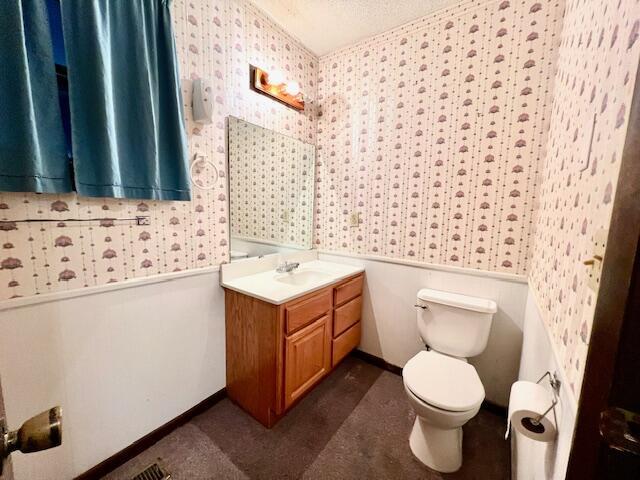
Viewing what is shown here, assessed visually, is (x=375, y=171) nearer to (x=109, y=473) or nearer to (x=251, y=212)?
(x=251, y=212)

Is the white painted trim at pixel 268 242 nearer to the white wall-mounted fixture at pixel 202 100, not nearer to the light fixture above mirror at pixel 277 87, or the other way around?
the white wall-mounted fixture at pixel 202 100

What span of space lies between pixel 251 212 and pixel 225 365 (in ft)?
3.48

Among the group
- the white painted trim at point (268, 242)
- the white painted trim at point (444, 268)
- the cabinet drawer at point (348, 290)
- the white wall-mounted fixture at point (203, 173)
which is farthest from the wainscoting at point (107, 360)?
the white painted trim at point (444, 268)

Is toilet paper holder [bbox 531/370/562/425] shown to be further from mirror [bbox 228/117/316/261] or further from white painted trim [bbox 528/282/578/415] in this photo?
mirror [bbox 228/117/316/261]

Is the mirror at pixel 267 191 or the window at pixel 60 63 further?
the mirror at pixel 267 191

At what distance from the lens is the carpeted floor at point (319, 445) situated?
1.32 meters

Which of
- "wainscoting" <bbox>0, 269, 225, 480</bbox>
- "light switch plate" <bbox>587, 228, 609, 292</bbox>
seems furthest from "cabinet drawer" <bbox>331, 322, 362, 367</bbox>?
"light switch plate" <bbox>587, 228, 609, 292</bbox>

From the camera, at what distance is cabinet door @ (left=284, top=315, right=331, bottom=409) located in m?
1.55

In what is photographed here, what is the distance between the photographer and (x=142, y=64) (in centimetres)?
120

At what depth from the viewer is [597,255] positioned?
22.6 inches

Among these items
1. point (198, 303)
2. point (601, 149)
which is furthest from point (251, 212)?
point (601, 149)

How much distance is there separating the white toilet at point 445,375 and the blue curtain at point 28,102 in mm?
1836

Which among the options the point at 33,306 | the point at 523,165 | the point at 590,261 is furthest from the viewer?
the point at 523,165

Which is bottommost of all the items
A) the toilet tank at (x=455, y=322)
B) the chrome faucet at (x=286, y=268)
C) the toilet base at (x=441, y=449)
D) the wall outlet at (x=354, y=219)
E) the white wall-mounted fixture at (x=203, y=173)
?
the toilet base at (x=441, y=449)
